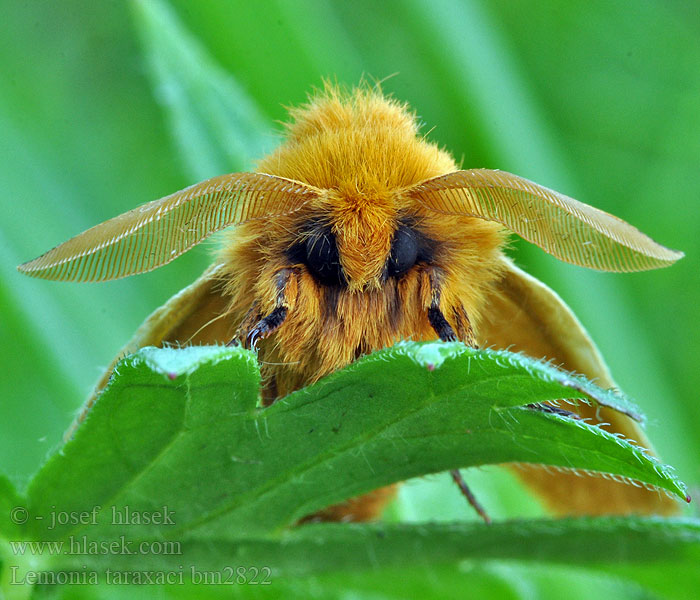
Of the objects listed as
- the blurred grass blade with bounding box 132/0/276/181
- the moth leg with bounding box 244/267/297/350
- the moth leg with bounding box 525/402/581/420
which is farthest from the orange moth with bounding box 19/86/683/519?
the blurred grass blade with bounding box 132/0/276/181

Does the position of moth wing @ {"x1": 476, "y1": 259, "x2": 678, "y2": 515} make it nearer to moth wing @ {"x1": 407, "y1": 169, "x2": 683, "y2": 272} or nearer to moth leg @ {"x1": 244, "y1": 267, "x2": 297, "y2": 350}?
moth wing @ {"x1": 407, "y1": 169, "x2": 683, "y2": 272}

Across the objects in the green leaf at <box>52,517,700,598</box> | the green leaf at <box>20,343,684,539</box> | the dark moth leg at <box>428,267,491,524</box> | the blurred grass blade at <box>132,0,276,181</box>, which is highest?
the blurred grass blade at <box>132,0,276,181</box>

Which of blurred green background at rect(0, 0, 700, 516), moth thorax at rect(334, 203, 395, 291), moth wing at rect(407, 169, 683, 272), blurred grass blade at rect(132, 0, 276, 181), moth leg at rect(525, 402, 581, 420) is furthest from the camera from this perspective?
blurred green background at rect(0, 0, 700, 516)

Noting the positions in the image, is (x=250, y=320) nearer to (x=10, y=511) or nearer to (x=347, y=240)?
(x=347, y=240)

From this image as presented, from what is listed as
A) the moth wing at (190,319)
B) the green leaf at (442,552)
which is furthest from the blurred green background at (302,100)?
the green leaf at (442,552)

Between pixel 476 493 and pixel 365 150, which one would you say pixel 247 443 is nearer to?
pixel 365 150

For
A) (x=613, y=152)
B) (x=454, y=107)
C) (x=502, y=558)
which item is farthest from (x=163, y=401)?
(x=613, y=152)
